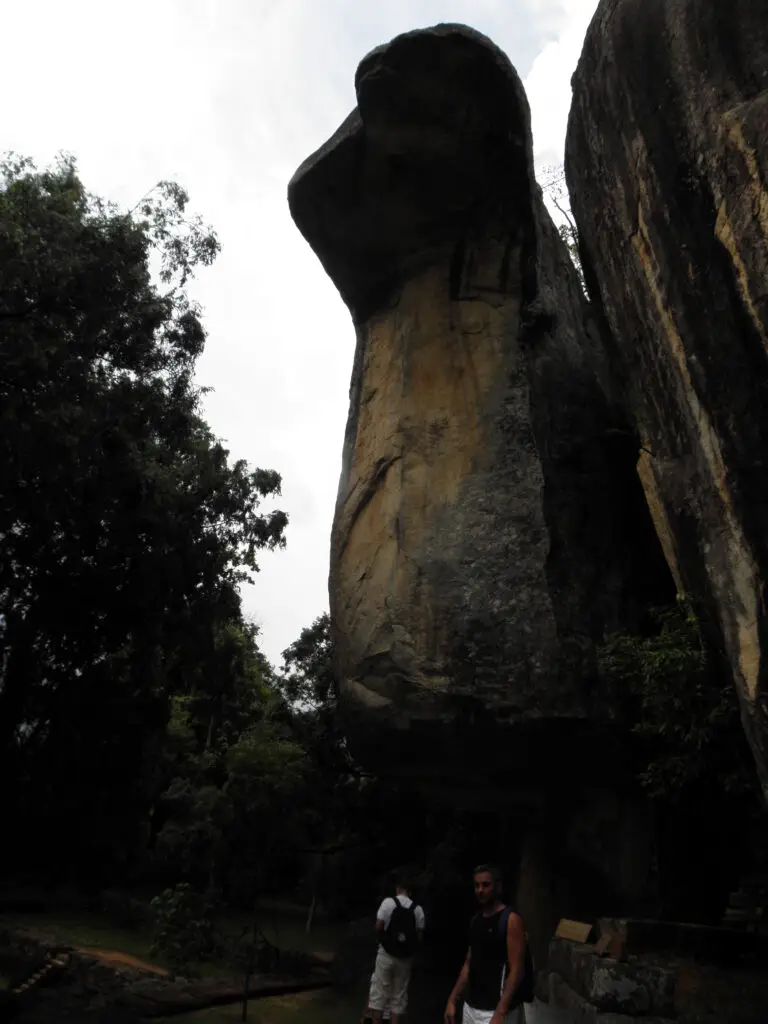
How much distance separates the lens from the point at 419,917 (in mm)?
7355

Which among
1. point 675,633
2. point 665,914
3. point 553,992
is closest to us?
point 553,992

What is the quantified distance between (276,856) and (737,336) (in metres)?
12.7

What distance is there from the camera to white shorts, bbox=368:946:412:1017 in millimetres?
7004

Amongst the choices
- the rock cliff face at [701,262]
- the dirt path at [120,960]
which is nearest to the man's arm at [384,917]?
the rock cliff face at [701,262]

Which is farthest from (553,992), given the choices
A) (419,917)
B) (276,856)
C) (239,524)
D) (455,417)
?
(239,524)

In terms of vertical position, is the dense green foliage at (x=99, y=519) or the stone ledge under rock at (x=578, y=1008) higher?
the dense green foliage at (x=99, y=519)

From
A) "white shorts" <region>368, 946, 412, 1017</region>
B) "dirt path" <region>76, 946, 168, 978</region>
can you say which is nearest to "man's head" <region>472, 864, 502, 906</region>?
"white shorts" <region>368, 946, 412, 1017</region>

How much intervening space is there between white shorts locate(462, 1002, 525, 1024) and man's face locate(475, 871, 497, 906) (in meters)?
0.49

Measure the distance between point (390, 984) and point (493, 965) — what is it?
3.03m

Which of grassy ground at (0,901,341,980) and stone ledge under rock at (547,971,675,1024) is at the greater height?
stone ledge under rock at (547,971,675,1024)

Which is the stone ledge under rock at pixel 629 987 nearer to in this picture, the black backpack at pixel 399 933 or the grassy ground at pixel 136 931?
the black backpack at pixel 399 933

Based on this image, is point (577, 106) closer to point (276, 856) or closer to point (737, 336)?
point (737, 336)

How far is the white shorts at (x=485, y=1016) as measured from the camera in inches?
170

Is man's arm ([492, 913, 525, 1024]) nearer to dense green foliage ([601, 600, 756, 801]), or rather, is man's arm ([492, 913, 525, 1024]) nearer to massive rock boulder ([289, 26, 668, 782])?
dense green foliage ([601, 600, 756, 801])
